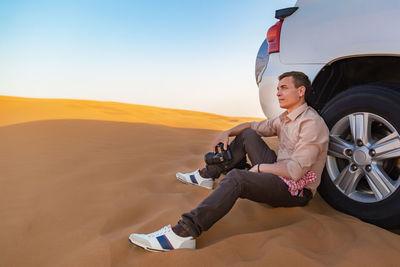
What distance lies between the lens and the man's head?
2623 millimetres

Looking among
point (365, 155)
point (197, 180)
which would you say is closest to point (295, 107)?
point (365, 155)

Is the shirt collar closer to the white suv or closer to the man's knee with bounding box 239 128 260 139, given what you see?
the white suv

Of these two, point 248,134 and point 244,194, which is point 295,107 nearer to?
point 248,134

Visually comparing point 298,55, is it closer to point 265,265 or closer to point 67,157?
point 265,265

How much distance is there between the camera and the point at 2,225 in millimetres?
2615

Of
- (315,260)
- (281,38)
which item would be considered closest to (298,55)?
(281,38)

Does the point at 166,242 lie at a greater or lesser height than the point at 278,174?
lesser

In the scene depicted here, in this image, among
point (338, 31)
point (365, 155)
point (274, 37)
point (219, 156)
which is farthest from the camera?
point (219, 156)

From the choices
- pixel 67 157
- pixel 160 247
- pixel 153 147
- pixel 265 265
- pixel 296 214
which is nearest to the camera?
pixel 265 265

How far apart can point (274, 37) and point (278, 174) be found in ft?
4.64

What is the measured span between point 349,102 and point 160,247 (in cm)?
A: 191

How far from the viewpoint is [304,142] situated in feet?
7.77

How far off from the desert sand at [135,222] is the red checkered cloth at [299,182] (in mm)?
241

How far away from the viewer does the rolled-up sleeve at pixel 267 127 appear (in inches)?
119
